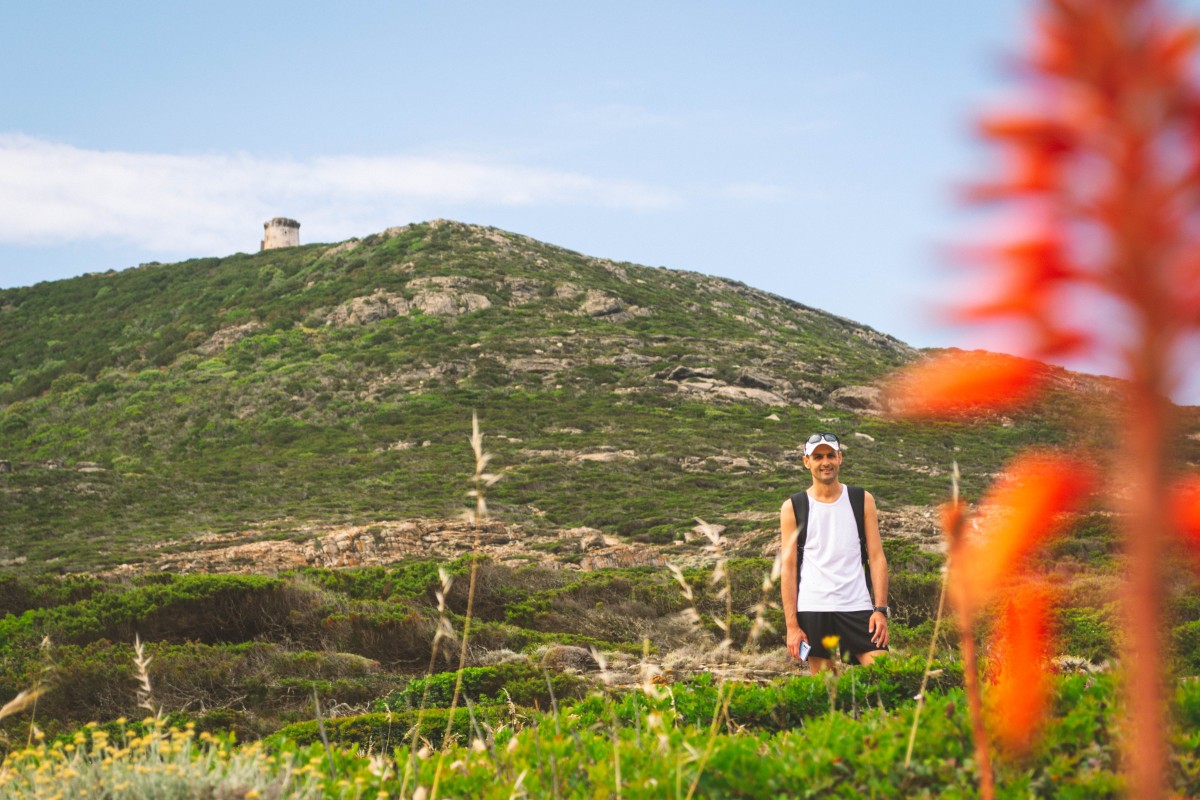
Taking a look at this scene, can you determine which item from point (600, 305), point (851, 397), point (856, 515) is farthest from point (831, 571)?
point (600, 305)

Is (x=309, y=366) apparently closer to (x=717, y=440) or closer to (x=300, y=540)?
(x=717, y=440)

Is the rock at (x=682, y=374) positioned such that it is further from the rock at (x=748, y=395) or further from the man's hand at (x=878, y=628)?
the man's hand at (x=878, y=628)

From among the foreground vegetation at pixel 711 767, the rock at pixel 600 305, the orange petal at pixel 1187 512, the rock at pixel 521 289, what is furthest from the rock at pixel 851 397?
the orange petal at pixel 1187 512

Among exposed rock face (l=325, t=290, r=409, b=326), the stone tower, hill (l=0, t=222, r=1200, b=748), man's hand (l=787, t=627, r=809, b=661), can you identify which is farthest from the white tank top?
the stone tower

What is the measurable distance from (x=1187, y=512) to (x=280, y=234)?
77159 mm

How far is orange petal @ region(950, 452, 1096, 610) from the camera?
833 millimetres

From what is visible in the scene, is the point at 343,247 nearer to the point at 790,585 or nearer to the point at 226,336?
the point at 226,336

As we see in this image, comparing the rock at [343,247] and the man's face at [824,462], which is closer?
the man's face at [824,462]

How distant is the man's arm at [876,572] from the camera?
218 inches

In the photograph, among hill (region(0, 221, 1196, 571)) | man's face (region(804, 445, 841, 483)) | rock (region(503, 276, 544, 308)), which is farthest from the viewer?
rock (region(503, 276, 544, 308))

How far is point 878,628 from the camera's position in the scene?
5.61m

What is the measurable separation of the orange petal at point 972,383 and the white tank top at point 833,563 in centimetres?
479

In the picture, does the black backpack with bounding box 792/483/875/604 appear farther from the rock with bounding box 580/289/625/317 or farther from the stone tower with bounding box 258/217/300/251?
the stone tower with bounding box 258/217/300/251

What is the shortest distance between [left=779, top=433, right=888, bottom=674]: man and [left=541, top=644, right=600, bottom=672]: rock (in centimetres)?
435
